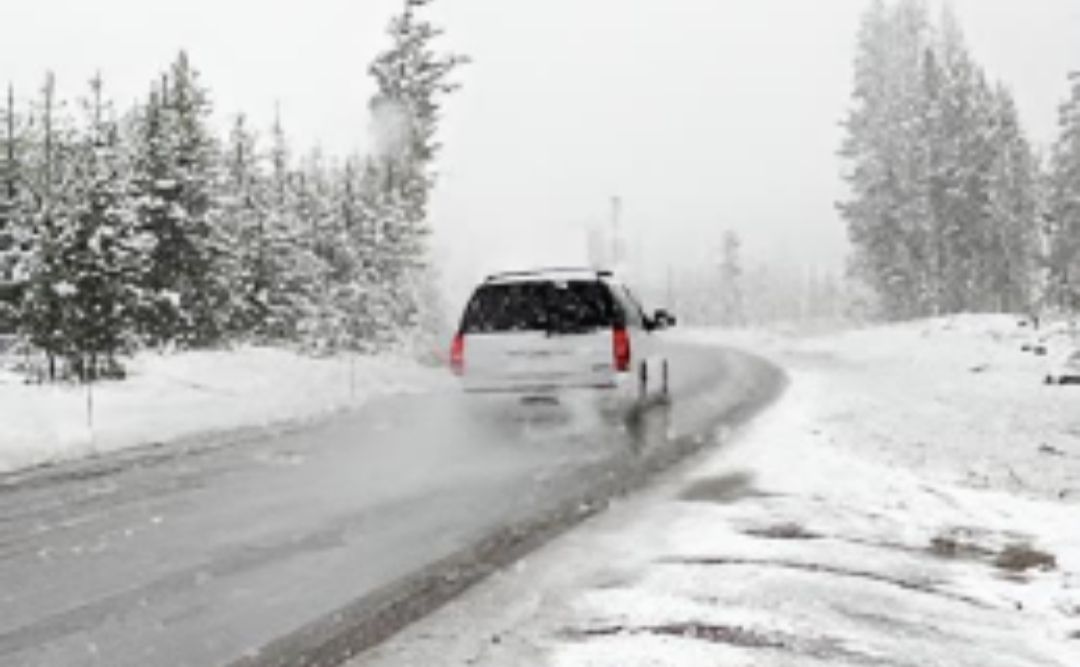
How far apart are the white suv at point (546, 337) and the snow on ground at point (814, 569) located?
2441mm

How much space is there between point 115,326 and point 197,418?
7081mm

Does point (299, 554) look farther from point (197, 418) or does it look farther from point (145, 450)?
point (197, 418)

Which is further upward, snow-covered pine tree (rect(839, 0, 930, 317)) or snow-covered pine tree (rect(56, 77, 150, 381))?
snow-covered pine tree (rect(839, 0, 930, 317))

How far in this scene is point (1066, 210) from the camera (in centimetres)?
4884

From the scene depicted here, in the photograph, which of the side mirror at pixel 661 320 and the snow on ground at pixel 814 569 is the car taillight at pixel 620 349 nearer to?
the snow on ground at pixel 814 569

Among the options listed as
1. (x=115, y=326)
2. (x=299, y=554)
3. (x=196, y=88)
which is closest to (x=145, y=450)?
(x=299, y=554)

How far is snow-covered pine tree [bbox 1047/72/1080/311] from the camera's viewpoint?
4784 cm

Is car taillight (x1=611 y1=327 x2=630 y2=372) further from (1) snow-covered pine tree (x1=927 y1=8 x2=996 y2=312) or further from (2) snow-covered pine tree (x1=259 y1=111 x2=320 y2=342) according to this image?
(1) snow-covered pine tree (x1=927 y1=8 x2=996 y2=312)

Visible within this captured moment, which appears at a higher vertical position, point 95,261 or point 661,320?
point 95,261

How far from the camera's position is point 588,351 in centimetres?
1263

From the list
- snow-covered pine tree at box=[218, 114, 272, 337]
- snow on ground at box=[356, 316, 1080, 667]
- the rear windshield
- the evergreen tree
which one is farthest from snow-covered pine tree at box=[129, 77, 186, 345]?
the evergreen tree

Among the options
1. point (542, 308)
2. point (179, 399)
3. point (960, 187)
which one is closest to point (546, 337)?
point (542, 308)

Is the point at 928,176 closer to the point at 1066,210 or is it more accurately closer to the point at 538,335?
the point at 1066,210

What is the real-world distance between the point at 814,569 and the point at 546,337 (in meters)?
7.43
